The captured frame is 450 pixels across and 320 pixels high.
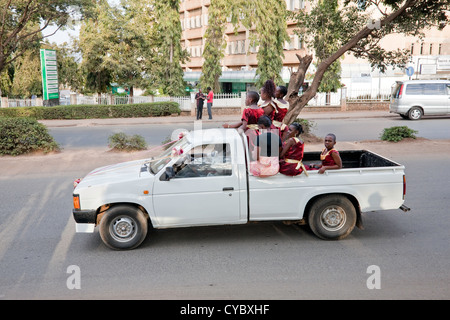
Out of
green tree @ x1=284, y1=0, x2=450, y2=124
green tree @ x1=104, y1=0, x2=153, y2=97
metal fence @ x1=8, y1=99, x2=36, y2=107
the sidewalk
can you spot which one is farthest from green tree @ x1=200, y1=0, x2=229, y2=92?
green tree @ x1=284, y1=0, x2=450, y2=124

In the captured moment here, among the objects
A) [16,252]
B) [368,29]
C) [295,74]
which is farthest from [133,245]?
[368,29]

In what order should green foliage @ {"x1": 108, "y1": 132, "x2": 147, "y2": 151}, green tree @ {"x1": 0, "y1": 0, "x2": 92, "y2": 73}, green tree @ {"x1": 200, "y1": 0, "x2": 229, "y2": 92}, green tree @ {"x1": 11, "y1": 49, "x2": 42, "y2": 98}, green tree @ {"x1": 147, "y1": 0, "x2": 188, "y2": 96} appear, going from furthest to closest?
green tree @ {"x1": 11, "y1": 49, "x2": 42, "y2": 98}
green tree @ {"x1": 200, "y1": 0, "x2": 229, "y2": 92}
green tree @ {"x1": 147, "y1": 0, "x2": 188, "y2": 96}
green tree @ {"x1": 0, "y1": 0, "x2": 92, "y2": 73}
green foliage @ {"x1": 108, "y1": 132, "x2": 147, "y2": 151}

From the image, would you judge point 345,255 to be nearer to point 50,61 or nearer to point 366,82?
point 50,61

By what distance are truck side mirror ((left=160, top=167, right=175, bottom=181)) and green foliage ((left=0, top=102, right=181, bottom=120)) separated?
878 inches

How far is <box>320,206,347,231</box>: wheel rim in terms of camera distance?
654cm

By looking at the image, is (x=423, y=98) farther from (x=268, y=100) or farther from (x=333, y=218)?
(x=333, y=218)

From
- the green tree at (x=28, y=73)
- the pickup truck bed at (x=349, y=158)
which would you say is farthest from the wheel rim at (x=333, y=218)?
the green tree at (x=28, y=73)

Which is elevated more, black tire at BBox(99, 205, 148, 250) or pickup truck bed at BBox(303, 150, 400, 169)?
pickup truck bed at BBox(303, 150, 400, 169)

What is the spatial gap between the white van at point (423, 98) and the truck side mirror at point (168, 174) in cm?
1981

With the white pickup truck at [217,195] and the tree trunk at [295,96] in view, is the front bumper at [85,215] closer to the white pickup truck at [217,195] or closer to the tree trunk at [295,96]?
the white pickup truck at [217,195]

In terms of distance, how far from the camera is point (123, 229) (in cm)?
Answer: 636

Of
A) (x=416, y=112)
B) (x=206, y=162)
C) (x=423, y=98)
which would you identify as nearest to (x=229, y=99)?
(x=416, y=112)

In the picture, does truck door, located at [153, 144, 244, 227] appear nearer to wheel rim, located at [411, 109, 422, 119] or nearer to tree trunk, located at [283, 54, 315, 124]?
tree trunk, located at [283, 54, 315, 124]

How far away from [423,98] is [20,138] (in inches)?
751
